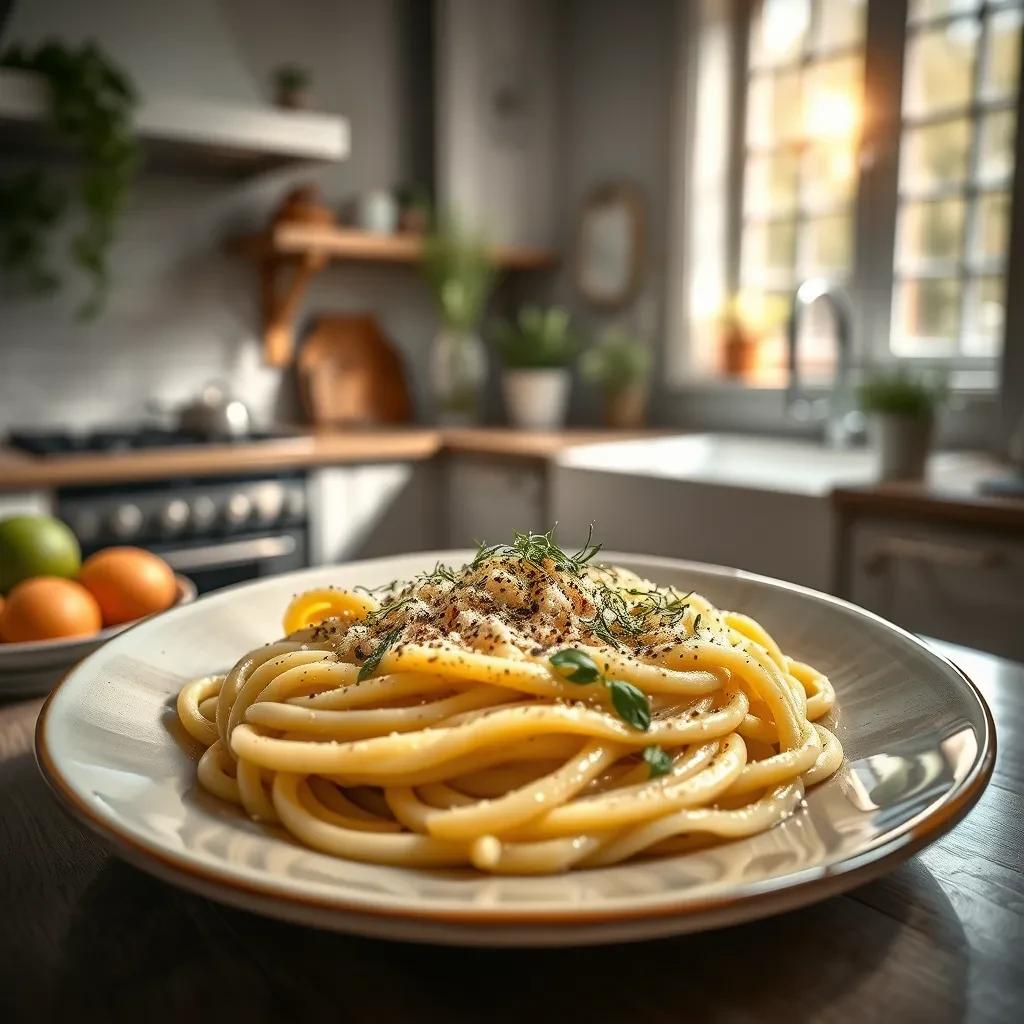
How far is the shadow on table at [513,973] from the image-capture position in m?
0.45

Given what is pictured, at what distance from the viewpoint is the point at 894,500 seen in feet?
6.61

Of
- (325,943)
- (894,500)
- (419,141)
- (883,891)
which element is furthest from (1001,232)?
(325,943)

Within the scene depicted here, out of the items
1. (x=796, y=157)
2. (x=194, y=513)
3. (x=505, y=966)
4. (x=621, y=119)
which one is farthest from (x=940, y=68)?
(x=505, y=966)

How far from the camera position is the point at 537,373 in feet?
11.5

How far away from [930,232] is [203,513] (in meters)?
2.11

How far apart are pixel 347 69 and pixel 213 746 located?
339 centimetres

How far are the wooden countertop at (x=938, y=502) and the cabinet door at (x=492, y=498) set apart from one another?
0.92 meters

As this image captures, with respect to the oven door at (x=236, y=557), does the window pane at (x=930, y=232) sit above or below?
above

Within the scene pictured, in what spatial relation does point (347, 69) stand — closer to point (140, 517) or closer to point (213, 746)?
point (140, 517)

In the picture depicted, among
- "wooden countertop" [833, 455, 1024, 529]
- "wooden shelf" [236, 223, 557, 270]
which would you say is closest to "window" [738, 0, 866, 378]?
"wooden shelf" [236, 223, 557, 270]

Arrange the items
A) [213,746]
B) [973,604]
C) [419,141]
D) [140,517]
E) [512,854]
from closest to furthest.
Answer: [512,854] → [213,746] → [973,604] → [140,517] → [419,141]

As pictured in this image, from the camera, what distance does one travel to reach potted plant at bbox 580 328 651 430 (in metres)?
3.47

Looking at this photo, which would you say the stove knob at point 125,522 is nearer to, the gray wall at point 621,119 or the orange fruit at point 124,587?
the orange fruit at point 124,587

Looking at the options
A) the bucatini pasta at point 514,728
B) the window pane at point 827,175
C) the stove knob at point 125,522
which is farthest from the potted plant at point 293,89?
the bucatini pasta at point 514,728
